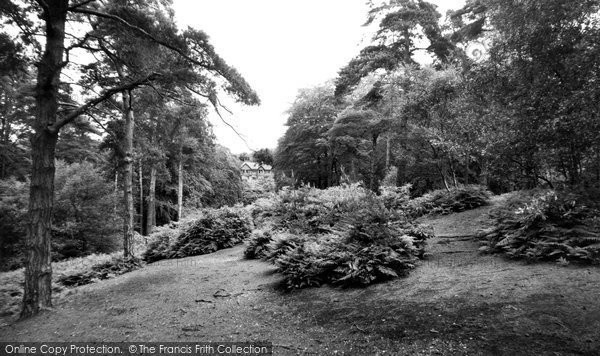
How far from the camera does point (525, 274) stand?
412 cm

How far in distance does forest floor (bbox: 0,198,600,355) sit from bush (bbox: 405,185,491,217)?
3.43 meters

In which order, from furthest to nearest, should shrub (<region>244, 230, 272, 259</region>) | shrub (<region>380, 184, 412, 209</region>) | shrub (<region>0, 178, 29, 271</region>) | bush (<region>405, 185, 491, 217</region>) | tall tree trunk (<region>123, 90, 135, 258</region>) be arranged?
1. shrub (<region>0, 178, 29, 271</region>)
2. bush (<region>405, 185, 491, 217</region>)
3. shrub (<region>380, 184, 412, 209</region>)
4. shrub (<region>244, 230, 272, 259</region>)
5. tall tree trunk (<region>123, 90, 135, 258</region>)

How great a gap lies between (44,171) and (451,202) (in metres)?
10.6

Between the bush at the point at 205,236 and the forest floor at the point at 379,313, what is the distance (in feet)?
12.5

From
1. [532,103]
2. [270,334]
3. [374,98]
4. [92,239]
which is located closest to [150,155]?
[92,239]

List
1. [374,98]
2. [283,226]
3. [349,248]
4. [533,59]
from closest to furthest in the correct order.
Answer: [533,59] → [349,248] → [283,226] → [374,98]

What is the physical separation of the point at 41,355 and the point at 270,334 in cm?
293

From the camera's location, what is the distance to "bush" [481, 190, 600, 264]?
4.39m

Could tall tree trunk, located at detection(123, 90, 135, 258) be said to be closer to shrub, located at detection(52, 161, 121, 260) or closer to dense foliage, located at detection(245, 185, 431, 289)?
dense foliage, located at detection(245, 185, 431, 289)

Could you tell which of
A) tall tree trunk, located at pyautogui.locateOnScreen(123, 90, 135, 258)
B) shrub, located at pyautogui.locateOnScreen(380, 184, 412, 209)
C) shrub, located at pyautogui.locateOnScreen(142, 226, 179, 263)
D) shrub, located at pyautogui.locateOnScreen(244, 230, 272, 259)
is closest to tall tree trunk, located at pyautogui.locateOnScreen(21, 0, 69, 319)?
tall tree trunk, located at pyautogui.locateOnScreen(123, 90, 135, 258)

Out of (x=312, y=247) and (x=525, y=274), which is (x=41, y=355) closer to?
(x=312, y=247)

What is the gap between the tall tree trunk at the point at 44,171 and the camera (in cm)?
534

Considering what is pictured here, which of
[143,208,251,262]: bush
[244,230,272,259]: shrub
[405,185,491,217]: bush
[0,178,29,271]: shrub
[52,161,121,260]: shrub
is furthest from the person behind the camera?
[52,161,121,260]: shrub

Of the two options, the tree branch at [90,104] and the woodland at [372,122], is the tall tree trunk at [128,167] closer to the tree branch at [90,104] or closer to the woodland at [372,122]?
the woodland at [372,122]
